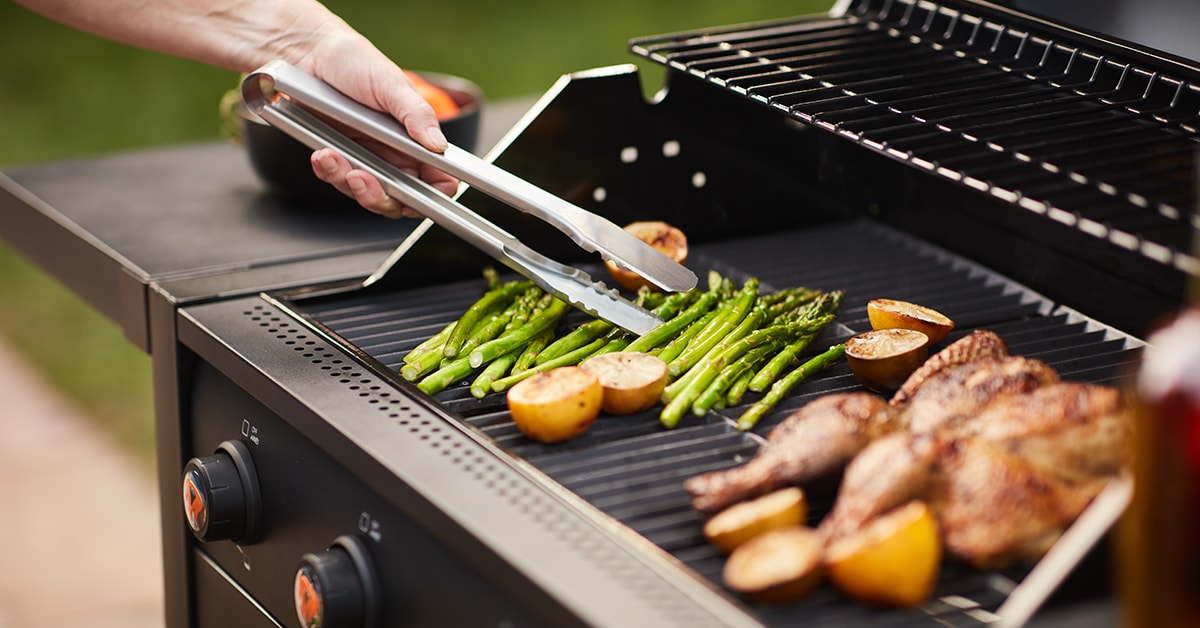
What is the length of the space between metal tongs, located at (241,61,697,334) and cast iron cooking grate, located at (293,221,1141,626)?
0.58ft

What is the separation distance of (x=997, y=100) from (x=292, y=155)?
1283mm

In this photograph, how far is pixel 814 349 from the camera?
190cm

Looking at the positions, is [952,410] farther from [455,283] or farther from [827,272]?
[455,283]

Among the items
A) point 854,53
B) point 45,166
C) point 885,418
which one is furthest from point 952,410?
point 45,166

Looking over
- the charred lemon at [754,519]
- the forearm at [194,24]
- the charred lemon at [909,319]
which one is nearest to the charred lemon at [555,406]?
the charred lemon at [754,519]

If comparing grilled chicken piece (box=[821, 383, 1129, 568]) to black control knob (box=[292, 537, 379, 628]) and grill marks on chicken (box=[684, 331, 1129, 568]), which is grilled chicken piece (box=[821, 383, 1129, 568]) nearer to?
grill marks on chicken (box=[684, 331, 1129, 568])

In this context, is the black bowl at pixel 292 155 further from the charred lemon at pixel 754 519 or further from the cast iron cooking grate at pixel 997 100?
the charred lemon at pixel 754 519

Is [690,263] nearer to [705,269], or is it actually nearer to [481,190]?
[705,269]

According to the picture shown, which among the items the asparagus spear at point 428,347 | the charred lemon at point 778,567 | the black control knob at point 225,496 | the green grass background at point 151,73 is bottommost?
the green grass background at point 151,73

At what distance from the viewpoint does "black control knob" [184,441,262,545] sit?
1765mm

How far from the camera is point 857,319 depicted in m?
2.04

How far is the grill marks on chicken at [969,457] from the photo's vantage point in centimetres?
129

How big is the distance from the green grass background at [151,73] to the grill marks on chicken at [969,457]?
442 cm

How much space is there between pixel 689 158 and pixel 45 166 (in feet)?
4.52
